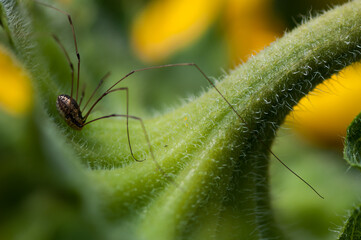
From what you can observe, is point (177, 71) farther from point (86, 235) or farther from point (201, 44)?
point (86, 235)

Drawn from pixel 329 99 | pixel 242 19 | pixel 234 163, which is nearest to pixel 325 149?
pixel 329 99

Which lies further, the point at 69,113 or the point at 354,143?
the point at 69,113

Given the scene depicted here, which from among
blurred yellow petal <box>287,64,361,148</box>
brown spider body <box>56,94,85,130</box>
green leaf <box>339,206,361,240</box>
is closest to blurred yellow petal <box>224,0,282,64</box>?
blurred yellow petal <box>287,64,361,148</box>

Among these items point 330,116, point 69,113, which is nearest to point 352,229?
point 69,113

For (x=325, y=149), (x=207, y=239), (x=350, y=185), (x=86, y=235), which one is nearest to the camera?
(x=86, y=235)

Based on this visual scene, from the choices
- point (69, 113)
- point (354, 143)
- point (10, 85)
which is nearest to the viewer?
point (354, 143)

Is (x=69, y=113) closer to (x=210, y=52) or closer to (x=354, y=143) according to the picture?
(x=354, y=143)
